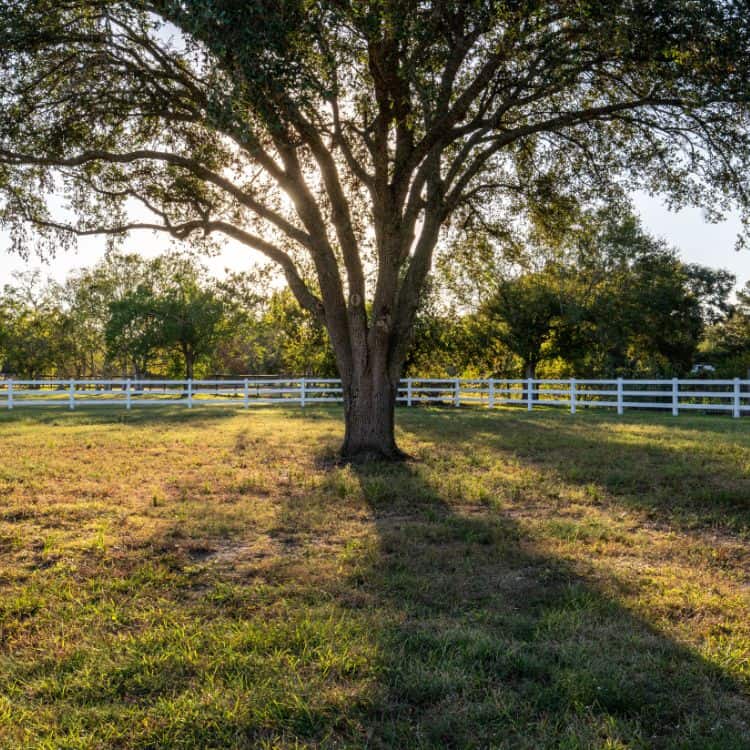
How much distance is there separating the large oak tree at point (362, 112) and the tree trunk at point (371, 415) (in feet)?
0.11

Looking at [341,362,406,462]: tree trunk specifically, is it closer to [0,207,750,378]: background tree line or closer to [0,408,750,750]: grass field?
[0,408,750,750]: grass field

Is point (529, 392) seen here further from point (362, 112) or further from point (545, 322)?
point (362, 112)

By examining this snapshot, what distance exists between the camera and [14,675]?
11.3 feet

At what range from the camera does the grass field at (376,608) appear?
300cm

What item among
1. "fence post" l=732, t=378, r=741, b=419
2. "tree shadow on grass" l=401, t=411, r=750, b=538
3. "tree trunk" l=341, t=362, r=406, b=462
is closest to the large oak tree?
"tree trunk" l=341, t=362, r=406, b=462

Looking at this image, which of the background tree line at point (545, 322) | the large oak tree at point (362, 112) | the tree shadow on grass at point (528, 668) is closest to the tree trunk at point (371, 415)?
the large oak tree at point (362, 112)

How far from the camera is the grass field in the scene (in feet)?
9.84

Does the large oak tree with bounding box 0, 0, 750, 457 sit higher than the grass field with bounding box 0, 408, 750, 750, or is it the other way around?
the large oak tree with bounding box 0, 0, 750, 457

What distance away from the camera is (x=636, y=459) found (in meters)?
11.3

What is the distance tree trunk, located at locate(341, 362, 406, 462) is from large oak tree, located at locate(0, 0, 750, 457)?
0.03 meters

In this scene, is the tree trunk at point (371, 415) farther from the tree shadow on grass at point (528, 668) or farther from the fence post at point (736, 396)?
the fence post at point (736, 396)

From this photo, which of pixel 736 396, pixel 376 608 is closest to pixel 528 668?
pixel 376 608

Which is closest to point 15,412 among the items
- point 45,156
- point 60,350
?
point 45,156

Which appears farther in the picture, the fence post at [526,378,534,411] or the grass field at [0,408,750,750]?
the fence post at [526,378,534,411]
